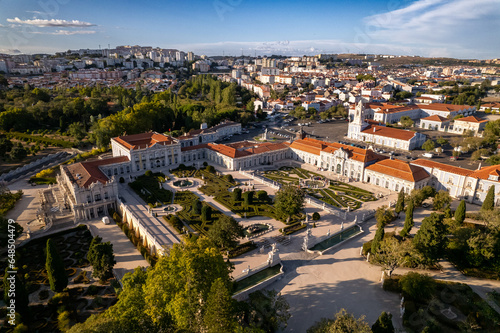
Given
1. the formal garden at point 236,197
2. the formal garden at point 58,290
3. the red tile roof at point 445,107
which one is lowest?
the formal garden at point 58,290

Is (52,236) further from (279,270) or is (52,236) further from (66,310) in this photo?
(279,270)

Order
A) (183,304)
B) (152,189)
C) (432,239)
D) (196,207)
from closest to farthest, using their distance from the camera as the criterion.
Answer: (183,304) < (432,239) < (196,207) < (152,189)

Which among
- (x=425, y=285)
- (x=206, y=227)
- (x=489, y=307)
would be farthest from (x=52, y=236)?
(x=489, y=307)

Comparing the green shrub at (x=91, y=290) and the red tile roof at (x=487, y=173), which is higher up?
the red tile roof at (x=487, y=173)

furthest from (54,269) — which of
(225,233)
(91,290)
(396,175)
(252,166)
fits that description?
(396,175)

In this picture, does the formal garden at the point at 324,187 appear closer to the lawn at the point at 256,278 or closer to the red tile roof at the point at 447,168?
the red tile roof at the point at 447,168

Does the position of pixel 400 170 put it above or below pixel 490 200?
above

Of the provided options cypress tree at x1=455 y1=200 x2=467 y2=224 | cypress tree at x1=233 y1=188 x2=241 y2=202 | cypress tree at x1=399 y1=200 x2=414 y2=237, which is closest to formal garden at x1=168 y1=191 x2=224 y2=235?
cypress tree at x1=233 y1=188 x2=241 y2=202

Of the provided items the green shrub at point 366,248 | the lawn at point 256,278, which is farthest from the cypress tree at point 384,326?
the green shrub at point 366,248

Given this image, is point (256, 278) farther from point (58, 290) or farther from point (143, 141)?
point (143, 141)
